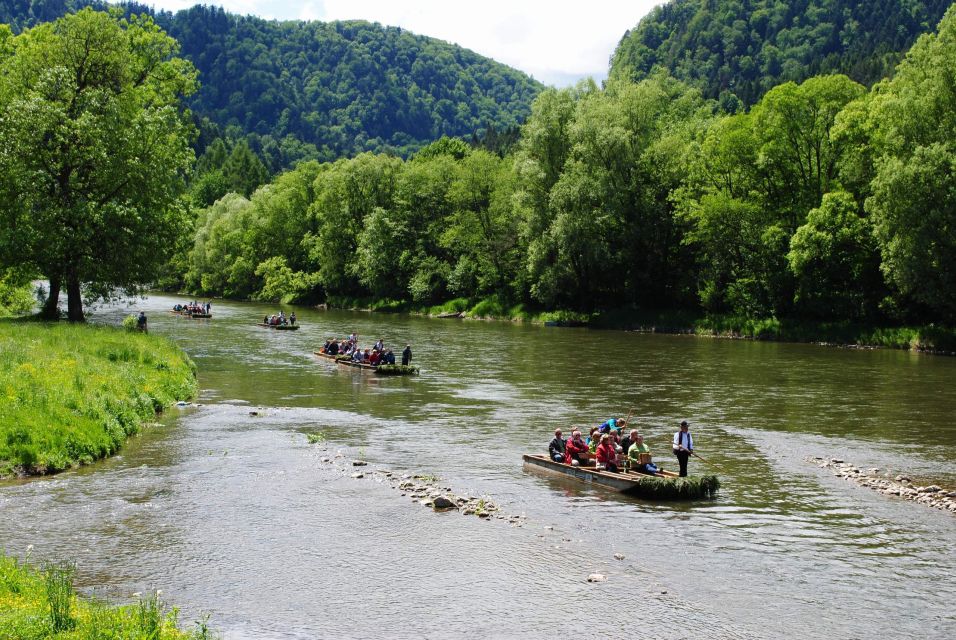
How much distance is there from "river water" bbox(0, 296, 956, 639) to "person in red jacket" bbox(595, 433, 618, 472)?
3.57 ft

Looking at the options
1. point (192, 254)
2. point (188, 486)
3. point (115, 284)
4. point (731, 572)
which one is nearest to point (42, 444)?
point (188, 486)

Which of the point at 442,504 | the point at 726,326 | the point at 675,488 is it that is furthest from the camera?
the point at 726,326

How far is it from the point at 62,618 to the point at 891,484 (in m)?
21.7

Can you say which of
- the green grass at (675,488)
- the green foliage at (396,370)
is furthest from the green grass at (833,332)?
the green grass at (675,488)

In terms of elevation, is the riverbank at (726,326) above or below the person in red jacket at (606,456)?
above

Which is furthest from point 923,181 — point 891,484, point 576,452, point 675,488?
point 675,488

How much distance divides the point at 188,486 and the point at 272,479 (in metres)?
2.33

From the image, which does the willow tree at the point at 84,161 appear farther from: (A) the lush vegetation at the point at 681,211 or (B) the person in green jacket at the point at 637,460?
(A) the lush vegetation at the point at 681,211

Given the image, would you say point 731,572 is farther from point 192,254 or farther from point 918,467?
point 192,254

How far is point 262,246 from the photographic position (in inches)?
5157

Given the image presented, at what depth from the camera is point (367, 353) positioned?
49.4 m

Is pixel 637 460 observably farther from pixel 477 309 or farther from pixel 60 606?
pixel 477 309

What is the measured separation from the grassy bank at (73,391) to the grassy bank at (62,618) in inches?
433

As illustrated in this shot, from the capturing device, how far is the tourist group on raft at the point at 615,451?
23469 millimetres
